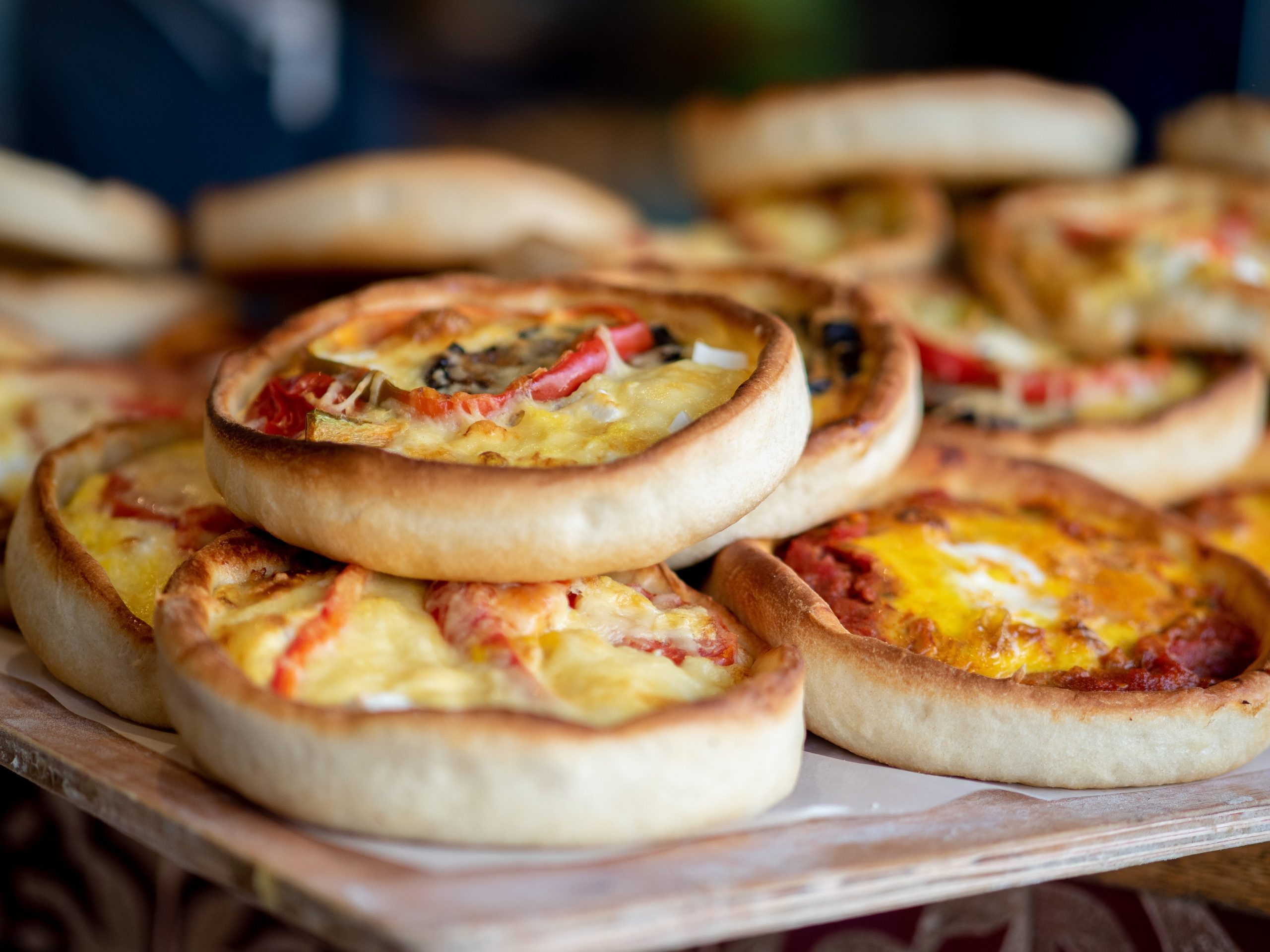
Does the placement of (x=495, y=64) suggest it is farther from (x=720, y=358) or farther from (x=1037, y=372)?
(x=720, y=358)

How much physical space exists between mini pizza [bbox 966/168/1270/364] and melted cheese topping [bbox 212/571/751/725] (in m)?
2.69

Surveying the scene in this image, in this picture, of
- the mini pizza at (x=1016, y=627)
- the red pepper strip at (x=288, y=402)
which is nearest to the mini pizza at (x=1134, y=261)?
the mini pizza at (x=1016, y=627)

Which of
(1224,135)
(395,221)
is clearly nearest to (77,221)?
(395,221)

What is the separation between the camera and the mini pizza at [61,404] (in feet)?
11.0

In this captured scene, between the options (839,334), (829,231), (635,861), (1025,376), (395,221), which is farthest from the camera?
(829,231)

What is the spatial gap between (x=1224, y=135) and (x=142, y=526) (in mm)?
4914

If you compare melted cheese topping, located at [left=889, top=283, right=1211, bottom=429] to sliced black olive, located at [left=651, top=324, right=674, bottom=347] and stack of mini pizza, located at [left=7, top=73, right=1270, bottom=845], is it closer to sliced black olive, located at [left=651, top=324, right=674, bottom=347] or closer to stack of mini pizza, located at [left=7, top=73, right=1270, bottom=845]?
stack of mini pizza, located at [left=7, top=73, right=1270, bottom=845]

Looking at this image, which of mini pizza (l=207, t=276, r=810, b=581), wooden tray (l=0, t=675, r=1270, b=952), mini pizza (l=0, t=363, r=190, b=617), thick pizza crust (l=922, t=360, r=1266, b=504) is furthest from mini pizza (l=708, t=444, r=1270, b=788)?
mini pizza (l=0, t=363, r=190, b=617)

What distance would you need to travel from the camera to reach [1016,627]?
8.18ft

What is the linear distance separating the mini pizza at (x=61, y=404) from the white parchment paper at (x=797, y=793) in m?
1.02

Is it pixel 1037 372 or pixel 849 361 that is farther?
pixel 1037 372

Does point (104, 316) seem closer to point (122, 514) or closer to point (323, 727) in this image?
point (122, 514)

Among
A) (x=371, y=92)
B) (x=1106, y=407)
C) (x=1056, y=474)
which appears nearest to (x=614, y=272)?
(x=1056, y=474)

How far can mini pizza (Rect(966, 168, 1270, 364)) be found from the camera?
411 centimetres
